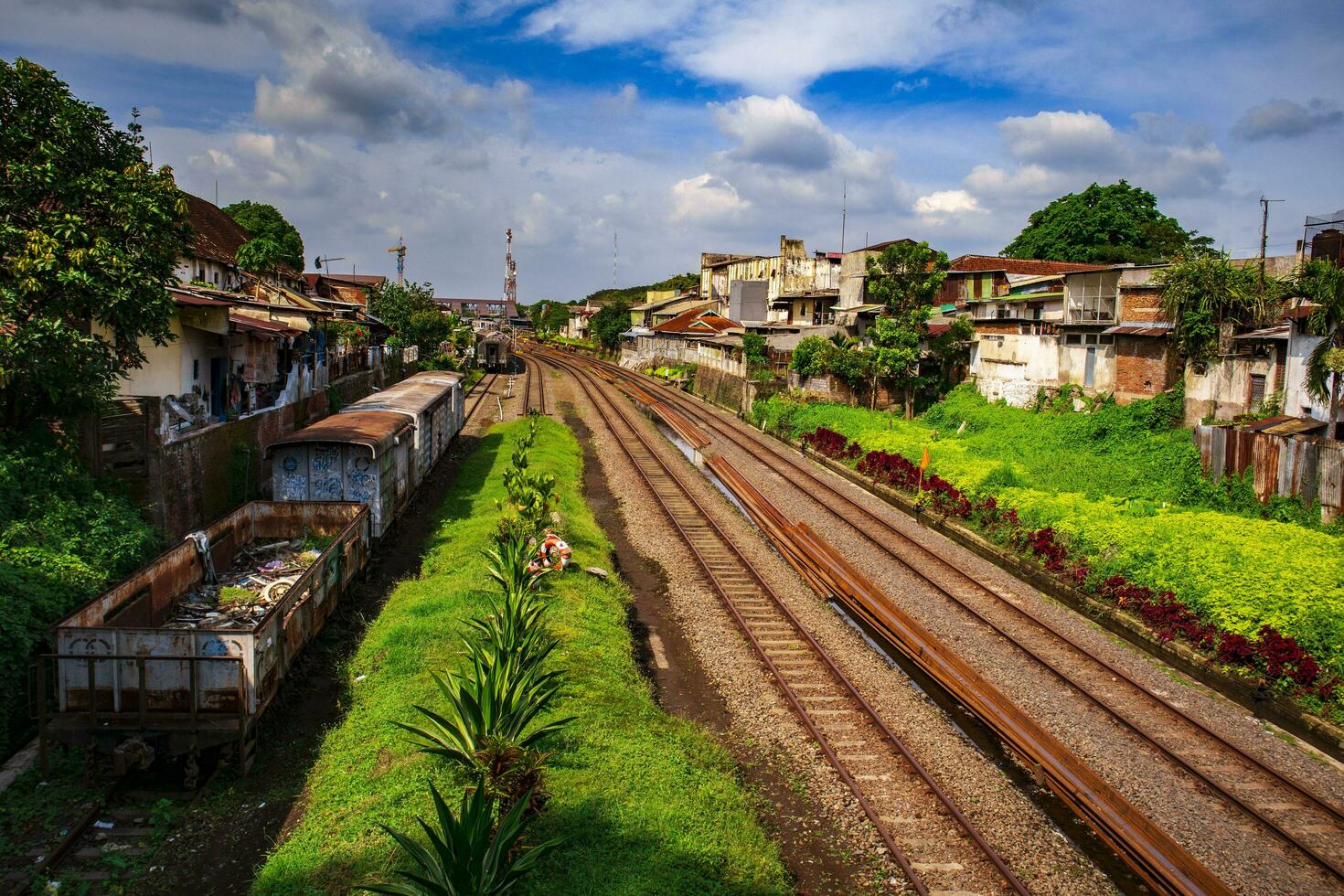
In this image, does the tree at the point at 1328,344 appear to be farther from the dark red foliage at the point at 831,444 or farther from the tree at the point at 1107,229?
the tree at the point at 1107,229

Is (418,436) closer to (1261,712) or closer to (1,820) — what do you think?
(1,820)

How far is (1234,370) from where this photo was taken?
994 inches

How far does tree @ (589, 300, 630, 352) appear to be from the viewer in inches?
3196

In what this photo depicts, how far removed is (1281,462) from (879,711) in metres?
13.2

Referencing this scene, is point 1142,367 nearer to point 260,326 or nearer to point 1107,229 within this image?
point 260,326

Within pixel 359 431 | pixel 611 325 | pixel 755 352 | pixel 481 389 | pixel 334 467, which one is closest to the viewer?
pixel 334 467

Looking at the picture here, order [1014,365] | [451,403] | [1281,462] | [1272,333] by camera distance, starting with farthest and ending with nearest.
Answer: [1014,365] → [451,403] → [1272,333] → [1281,462]

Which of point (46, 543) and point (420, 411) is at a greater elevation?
point (420, 411)

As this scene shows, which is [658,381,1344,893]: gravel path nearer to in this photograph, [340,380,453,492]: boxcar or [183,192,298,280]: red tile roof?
[340,380,453,492]: boxcar

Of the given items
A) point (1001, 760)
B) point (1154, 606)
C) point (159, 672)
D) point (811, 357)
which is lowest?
point (1001, 760)

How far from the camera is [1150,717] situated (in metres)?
12.4

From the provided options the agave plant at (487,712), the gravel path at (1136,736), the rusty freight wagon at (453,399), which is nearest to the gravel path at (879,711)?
the gravel path at (1136,736)

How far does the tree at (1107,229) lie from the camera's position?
56.6 m

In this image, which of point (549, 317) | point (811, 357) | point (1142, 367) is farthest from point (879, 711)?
point (549, 317)
